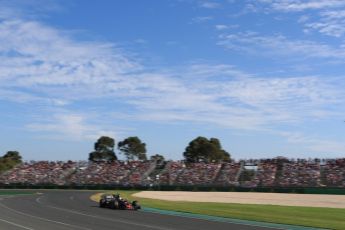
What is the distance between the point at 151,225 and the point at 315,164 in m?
58.8

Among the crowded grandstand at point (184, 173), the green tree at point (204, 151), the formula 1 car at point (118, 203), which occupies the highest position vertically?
the green tree at point (204, 151)

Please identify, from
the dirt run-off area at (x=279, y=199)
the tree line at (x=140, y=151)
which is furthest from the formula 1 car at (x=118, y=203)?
the tree line at (x=140, y=151)

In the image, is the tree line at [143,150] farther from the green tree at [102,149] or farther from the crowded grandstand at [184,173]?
the crowded grandstand at [184,173]

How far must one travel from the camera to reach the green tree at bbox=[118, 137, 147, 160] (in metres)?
167

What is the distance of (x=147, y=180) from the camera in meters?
84.1

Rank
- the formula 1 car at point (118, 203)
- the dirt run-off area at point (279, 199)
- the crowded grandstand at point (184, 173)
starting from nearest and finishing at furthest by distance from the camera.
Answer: the formula 1 car at point (118, 203)
the dirt run-off area at point (279, 199)
the crowded grandstand at point (184, 173)

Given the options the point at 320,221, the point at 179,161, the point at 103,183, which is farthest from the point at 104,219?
the point at 179,161

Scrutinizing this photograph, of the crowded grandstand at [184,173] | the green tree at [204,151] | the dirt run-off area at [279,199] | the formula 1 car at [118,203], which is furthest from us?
the green tree at [204,151]

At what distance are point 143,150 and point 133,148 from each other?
326 centimetres

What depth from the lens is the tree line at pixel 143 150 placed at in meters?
155

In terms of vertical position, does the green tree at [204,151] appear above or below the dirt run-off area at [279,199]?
above

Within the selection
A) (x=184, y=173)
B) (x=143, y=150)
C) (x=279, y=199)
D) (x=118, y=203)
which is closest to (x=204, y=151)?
(x=143, y=150)

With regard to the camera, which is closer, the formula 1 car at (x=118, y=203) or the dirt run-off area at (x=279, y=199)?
the formula 1 car at (x=118, y=203)

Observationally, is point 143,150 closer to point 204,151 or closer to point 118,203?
point 204,151
